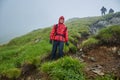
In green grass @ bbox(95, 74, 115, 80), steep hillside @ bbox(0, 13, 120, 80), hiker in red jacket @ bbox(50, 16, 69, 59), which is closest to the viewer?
green grass @ bbox(95, 74, 115, 80)

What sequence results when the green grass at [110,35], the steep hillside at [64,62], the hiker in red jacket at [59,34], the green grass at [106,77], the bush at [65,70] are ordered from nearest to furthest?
the green grass at [106,77] → the bush at [65,70] → the steep hillside at [64,62] → the hiker in red jacket at [59,34] → the green grass at [110,35]

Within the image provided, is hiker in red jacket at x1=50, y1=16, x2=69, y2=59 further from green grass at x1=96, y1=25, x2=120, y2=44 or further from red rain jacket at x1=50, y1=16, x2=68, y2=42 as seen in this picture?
green grass at x1=96, y1=25, x2=120, y2=44

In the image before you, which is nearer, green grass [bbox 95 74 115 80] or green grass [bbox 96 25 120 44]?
green grass [bbox 95 74 115 80]

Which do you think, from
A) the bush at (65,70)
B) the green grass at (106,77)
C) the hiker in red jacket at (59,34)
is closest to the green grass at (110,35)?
the hiker in red jacket at (59,34)

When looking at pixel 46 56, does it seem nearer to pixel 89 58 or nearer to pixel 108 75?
pixel 89 58

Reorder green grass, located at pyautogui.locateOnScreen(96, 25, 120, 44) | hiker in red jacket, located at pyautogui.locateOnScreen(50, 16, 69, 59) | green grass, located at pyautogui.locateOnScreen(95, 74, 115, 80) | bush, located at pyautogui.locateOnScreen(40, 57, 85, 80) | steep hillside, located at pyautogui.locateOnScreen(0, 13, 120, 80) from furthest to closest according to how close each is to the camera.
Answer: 1. green grass, located at pyautogui.locateOnScreen(96, 25, 120, 44)
2. hiker in red jacket, located at pyautogui.locateOnScreen(50, 16, 69, 59)
3. steep hillside, located at pyautogui.locateOnScreen(0, 13, 120, 80)
4. bush, located at pyautogui.locateOnScreen(40, 57, 85, 80)
5. green grass, located at pyautogui.locateOnScreen(95, 74, 115, 80)

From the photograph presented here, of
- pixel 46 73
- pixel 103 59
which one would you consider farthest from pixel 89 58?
pixel 46 73

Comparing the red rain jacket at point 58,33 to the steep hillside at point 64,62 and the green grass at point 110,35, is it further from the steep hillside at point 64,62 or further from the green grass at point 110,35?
the green grass at point 110,35

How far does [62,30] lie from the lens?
15.5 m

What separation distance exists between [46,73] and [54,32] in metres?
4.14

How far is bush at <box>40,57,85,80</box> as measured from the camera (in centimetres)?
1125

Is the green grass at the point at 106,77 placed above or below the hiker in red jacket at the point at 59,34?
below

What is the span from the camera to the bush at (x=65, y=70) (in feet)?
36.9

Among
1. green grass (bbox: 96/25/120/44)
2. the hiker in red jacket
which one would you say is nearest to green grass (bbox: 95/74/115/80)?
the hiker in red jacket
